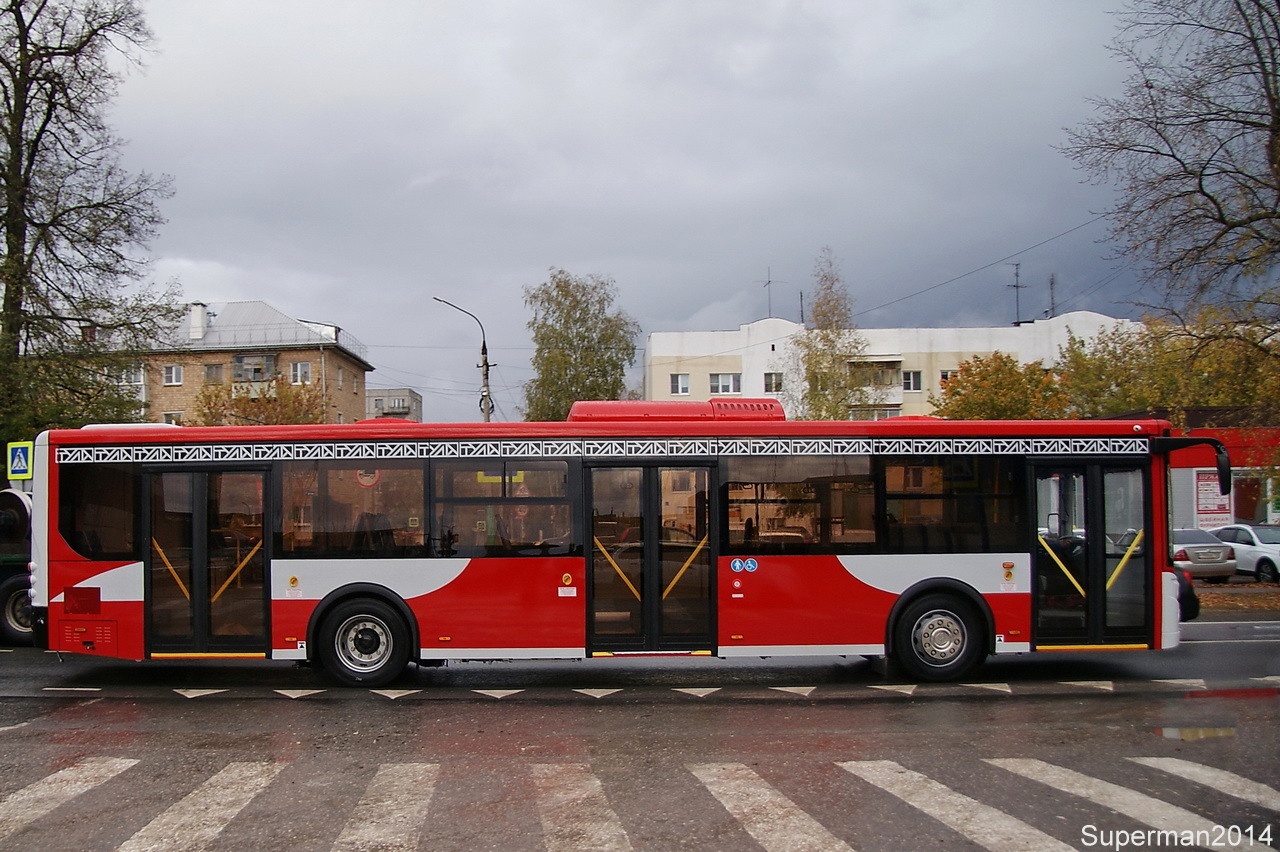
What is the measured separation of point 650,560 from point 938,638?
3341 millimetres

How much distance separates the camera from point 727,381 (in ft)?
205

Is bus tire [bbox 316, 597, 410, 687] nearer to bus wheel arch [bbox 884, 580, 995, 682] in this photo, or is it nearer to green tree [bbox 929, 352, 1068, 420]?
bus wheel arch [bbox 884, 580, 995, 682]

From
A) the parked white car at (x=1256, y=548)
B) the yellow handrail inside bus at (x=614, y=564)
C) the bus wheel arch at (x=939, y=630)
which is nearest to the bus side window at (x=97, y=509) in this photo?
the yellow handrail inside bus at (x=614, y=564)

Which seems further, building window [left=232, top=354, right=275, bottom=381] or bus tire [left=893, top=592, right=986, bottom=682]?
building window [left=232, top=354, right=275, bottom=381]

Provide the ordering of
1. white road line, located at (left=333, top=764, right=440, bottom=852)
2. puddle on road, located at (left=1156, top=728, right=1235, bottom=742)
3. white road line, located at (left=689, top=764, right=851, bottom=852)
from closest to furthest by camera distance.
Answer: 1. white road line, located at (left=689, top=764, right=851, bottom=852)
2. white road line, located at (left=333, top=764, right=440, bottom=852)
3. puddle on road, located at (left=1156, top=728, right=1235, bottom=742)

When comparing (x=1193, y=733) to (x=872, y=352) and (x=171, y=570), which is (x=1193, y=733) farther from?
(x=872, y=352)

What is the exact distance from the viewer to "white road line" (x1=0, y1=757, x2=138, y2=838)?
19.7 feet

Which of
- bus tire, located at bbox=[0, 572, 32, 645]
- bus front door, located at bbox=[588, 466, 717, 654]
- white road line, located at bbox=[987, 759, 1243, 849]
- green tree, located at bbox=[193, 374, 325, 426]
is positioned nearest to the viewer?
white road line, located at bbox=[987, 759, 1243, 849]

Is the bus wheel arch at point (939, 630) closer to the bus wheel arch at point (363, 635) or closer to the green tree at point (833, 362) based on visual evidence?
the bus wheel arch at point (363, 635)

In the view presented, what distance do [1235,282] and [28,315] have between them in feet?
82.5

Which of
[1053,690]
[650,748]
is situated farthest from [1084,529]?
[650,748]

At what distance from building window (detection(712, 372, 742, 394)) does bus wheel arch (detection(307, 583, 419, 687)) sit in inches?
2075

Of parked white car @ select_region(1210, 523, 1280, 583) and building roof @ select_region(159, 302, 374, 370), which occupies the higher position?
building roof @ select_region(159, 302, 374, 370)

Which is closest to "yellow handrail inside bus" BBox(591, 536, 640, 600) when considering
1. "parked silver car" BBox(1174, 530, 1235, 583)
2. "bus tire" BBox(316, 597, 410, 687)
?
"bus tire" BBox(316, 597, 410, 687)
